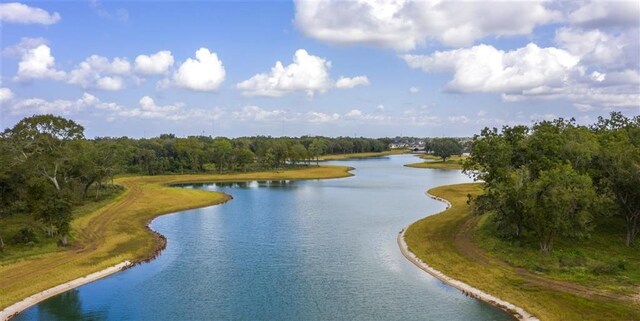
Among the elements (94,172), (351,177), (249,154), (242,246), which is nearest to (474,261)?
(242,246)

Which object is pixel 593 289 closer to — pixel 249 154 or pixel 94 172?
pixel 94 172

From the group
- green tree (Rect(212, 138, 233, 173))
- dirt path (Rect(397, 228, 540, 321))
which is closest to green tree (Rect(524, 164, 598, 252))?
dirt path (Rect(397, 228, 540, 321))

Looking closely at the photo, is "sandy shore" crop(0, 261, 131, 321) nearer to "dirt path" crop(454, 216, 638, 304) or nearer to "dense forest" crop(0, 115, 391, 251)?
"dense forest" crop(0, 115, 391, 251)

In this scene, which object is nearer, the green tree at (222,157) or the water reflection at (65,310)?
the water reflection at (65,310)

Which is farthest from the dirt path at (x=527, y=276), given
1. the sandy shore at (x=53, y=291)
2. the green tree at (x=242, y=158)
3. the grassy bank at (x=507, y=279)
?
the green tree at (x=242, y=158)

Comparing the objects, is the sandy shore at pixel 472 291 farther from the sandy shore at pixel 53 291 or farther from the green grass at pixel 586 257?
the sandy shore at pixel 53 291

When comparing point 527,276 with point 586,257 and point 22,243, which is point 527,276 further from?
point 22,243
